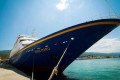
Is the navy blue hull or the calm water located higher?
the navy blue hull

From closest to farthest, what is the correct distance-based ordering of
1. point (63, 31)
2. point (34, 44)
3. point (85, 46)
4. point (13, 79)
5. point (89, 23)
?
point (13, 79) → point (89, 23) → point (63, 31) → point (85, 46) → point (34, 44)

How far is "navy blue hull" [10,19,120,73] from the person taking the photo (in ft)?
19.0

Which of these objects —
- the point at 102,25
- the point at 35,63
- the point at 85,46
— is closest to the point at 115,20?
the point at 102,25

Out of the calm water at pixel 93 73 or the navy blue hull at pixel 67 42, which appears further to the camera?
the calm water at pixel 93 73

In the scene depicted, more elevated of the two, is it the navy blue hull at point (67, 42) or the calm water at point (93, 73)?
the navy blue hull at point (67, 42)

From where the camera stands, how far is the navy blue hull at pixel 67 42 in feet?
19.0

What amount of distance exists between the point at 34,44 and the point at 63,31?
10.5 feet

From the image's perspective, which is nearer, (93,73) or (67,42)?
(67,42)

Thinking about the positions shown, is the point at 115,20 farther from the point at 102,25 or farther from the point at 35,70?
the point at 35,70

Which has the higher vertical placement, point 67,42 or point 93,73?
point 67,42

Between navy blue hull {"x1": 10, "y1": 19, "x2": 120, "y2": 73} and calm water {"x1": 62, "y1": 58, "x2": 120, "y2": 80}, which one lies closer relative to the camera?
navy blue hull {"x1": 10, "y1": 19, "x2": 120, "y2": 73}

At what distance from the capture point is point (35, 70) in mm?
7996

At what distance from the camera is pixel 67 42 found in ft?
20.5

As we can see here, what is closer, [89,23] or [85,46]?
[89,23]
